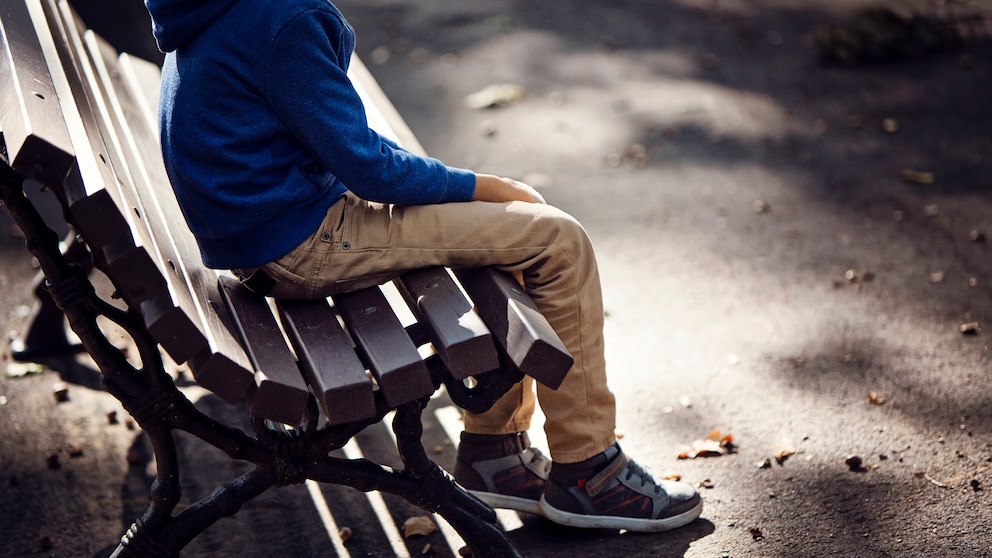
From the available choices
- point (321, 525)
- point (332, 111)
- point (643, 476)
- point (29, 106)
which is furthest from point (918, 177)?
point (29, 106)

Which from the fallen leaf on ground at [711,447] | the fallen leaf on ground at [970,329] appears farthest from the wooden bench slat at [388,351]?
the fallen leaf on ground at [970,329]

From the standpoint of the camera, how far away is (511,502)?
3.02 m

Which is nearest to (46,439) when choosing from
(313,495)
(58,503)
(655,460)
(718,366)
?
(58,503)

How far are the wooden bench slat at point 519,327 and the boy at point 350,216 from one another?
8cm

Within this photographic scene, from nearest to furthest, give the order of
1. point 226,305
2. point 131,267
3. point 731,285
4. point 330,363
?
point 131,267
point 330,363
point 226,305
point 731,285

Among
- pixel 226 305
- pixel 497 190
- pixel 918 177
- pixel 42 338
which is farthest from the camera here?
pixel 918 177

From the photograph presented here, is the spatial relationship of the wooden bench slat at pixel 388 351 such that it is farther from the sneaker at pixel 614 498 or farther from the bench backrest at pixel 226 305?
the sneaker at pixel 614 498

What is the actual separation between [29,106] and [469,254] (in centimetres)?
114

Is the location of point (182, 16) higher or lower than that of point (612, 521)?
higher

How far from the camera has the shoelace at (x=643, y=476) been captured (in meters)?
2.91

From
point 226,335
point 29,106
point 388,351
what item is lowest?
point 388,351

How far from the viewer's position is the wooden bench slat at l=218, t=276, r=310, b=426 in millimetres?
2176

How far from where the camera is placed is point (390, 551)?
9.76 feet

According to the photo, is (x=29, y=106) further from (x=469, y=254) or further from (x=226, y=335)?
(x=469, y=254)
